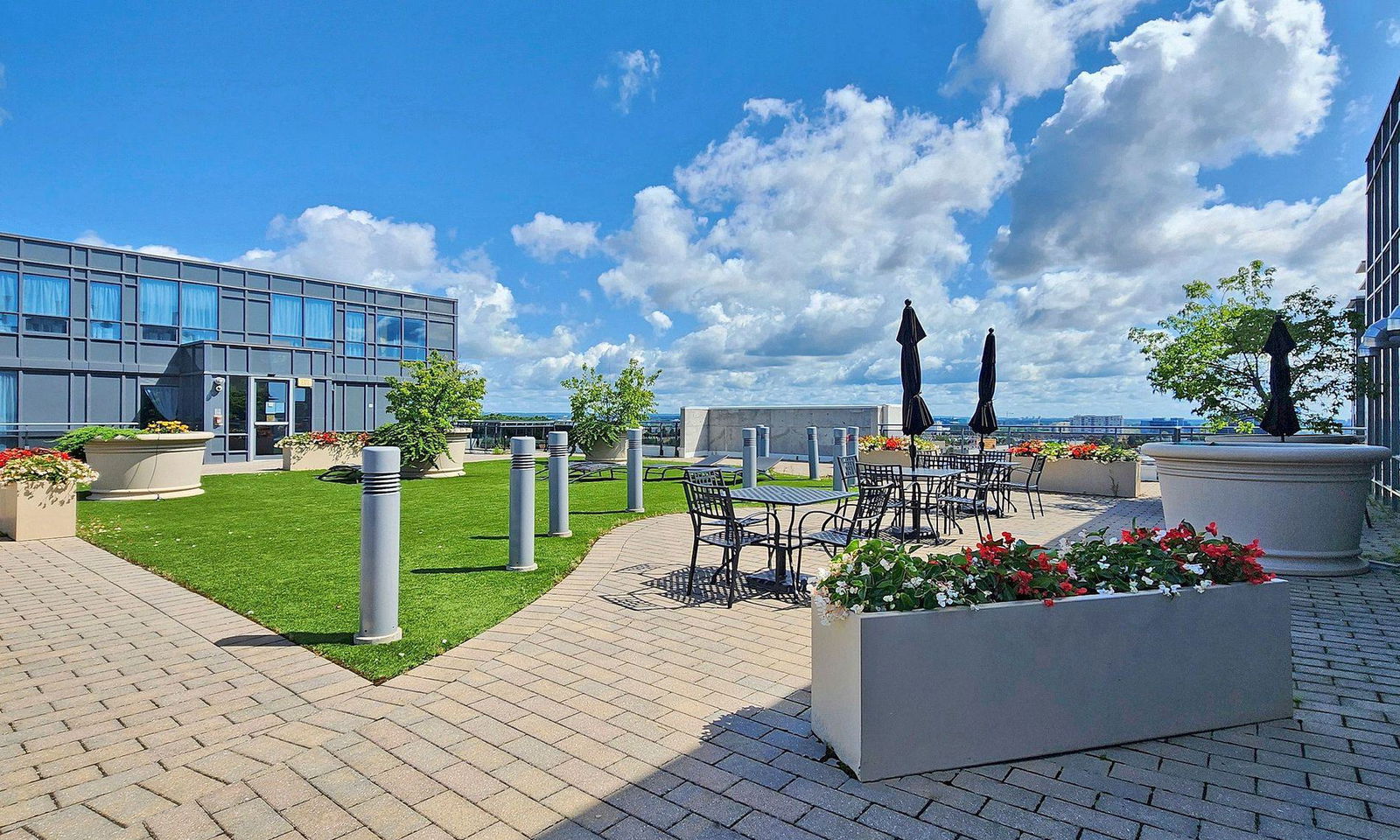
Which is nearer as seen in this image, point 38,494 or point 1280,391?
point 1280,391

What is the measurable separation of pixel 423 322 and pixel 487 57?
65.0 ft

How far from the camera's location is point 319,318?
25.8 m

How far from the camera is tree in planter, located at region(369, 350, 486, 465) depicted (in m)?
16.3

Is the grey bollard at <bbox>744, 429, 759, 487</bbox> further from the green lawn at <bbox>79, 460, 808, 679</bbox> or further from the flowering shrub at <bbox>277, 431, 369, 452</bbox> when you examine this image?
the flowering shrub at <bbox>277, 431, 369, 452</bbox>

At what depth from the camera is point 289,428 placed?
74.5 feet

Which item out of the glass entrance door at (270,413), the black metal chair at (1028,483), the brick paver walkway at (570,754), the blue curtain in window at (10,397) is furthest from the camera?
the glass entrance door at (270,413)

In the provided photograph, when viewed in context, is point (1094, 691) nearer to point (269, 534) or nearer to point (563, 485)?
point (563, 485)

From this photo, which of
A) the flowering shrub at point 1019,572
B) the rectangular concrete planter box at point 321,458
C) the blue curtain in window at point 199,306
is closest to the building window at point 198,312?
the blue curtain in window at point 199,306

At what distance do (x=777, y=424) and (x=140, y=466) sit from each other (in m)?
16.8

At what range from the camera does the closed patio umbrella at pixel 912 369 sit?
8398mm

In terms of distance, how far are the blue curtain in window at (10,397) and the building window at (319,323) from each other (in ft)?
25.7

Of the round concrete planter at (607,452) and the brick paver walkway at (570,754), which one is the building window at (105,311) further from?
the brick paver walkway at (570,754)

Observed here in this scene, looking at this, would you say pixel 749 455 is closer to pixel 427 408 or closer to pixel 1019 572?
pixel 1019 572

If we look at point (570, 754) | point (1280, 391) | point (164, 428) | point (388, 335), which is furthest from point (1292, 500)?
point (388, 335)
